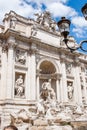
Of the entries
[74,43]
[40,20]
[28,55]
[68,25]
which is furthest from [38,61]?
[68,25]

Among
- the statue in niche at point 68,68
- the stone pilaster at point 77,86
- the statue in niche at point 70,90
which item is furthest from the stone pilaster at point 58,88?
the stone pilaster at point 77,86

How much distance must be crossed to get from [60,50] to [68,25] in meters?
12.0

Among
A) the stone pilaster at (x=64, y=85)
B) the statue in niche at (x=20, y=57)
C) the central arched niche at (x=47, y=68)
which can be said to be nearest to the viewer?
the statue in niche at (x=20, y=57)

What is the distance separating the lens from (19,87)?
13906 millimetres

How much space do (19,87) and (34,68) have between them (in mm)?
2070

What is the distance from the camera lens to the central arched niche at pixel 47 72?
16.6 meters

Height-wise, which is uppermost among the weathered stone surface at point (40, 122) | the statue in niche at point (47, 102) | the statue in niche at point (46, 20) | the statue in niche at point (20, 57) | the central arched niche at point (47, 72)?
the statue in niche at point (46, 20)

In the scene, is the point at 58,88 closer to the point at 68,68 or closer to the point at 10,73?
the point at 68,68

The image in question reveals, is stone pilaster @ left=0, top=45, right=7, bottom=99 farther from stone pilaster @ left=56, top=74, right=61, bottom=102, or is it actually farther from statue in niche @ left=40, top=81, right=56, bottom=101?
stone pilaster @ left=56, top=74, right=61, bottom=102

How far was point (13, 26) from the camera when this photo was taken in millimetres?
15000

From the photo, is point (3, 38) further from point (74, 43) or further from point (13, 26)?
point (74, 43)

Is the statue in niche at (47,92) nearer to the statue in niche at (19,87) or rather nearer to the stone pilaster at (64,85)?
the stone pilaster at (64,85)

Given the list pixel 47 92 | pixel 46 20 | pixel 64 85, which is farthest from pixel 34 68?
pixel 46 20

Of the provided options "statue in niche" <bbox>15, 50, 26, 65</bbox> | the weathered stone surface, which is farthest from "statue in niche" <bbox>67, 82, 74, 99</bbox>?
the weathered stone surface
